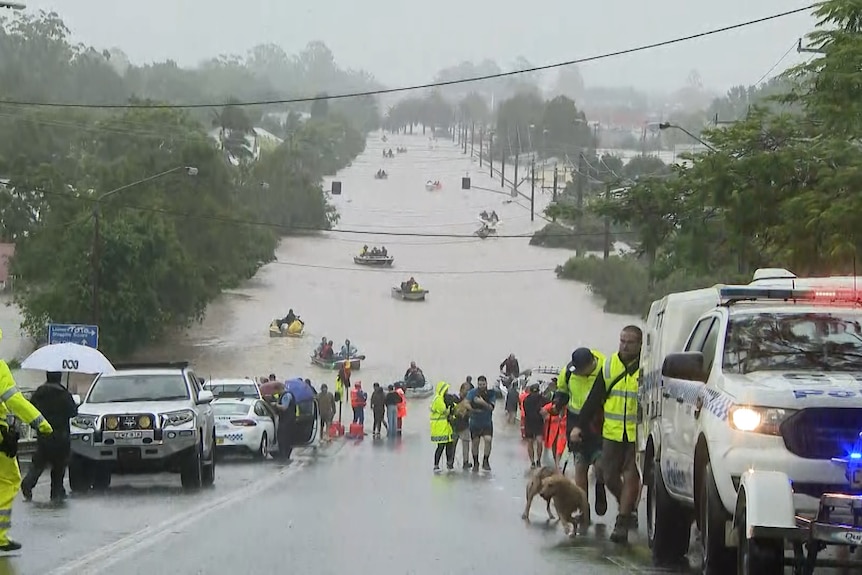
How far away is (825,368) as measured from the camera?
33.7ft

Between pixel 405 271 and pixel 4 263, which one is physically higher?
pixel 4 263

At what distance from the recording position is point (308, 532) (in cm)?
1397

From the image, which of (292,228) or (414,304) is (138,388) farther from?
(292,228)

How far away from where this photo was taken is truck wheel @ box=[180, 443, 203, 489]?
65.5ft

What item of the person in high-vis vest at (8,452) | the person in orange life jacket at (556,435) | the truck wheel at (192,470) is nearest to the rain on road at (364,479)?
the person in high-vis vest at (8,452)

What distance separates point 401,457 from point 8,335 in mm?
50720

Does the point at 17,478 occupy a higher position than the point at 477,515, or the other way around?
the point at 17,478

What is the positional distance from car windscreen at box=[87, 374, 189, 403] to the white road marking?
2151 millimetres

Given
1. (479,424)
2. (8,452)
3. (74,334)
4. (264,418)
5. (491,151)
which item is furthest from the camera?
(491,151)

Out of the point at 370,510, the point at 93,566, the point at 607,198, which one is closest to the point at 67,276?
the point at 607,198

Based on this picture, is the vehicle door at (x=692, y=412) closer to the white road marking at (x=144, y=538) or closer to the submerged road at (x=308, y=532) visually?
the submerged road at (x=308, y=532)

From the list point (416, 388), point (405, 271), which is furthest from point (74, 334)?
point (405, 271)

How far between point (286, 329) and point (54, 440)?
230 feet

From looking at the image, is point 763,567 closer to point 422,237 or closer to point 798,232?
point 798,232
